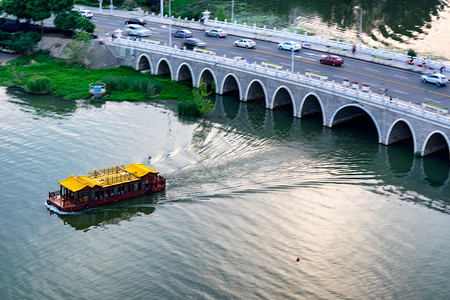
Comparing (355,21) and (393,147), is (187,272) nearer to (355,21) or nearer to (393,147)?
(393,147)

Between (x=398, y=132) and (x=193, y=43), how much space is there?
4330 centimetres

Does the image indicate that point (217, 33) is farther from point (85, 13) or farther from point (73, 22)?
point (85, 13)

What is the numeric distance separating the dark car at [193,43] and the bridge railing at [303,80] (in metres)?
3.31

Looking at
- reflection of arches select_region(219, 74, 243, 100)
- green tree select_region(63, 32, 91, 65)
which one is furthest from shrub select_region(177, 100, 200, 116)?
green tree select_region(63, 32, 91, 65)

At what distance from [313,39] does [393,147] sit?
34.6 m

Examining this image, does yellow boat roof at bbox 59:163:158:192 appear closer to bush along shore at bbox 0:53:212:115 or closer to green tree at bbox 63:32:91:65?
bush along shore at bbox 0:53:212:115

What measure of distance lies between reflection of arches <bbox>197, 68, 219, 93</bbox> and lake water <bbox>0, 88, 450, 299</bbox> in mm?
11526

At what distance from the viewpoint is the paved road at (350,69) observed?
94.4m

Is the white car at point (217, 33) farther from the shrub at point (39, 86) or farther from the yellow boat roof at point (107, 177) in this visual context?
the yellow boat roof at point (107, 177)

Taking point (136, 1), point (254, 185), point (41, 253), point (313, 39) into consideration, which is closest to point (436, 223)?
point (254, 185)

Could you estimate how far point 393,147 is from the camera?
90.6m

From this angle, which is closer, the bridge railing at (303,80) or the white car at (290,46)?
the bridge railing at (303,80)

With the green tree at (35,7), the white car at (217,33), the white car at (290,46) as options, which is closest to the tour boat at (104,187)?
the white car at (290,46)

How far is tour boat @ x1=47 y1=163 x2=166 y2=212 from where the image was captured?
7519 centimetres
